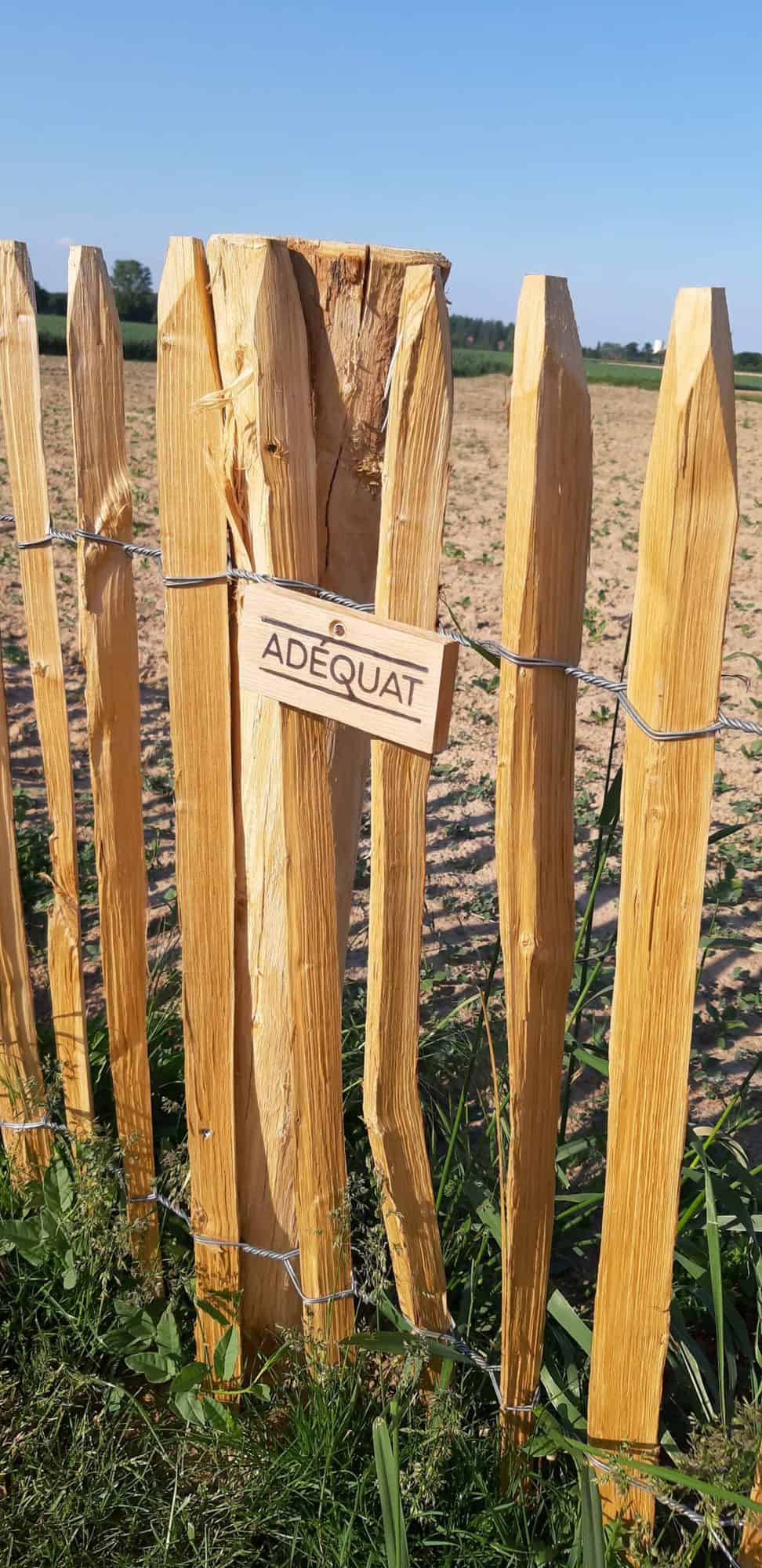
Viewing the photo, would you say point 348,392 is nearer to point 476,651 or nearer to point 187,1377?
point 476,651

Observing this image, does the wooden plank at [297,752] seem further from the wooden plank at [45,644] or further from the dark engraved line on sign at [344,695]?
the wooden plank at [45,644]

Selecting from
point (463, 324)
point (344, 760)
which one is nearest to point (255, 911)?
point (344, 760)

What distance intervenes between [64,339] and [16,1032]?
41381mm

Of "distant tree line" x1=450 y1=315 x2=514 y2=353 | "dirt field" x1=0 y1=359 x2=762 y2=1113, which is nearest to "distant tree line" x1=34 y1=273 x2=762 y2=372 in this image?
"distant tree line" x1=450 y1=315 x2=514 y2=353

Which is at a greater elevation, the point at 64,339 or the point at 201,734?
the point at 64,339

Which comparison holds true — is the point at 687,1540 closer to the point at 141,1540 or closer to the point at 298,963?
the point at 141,1540

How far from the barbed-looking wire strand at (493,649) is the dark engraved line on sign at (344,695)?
8cm

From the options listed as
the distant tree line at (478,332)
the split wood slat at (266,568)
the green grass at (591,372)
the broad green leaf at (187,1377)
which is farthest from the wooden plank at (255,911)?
the distant tree line at (478,332)

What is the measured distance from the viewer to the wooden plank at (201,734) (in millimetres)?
1563

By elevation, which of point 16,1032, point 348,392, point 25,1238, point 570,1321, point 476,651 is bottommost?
point 25,1238

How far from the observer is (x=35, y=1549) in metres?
1.69

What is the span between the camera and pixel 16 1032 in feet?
7.64

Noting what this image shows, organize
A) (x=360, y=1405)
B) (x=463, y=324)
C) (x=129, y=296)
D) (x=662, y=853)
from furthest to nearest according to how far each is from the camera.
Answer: (x=463, y=324) → (x=129, y=296) → (x=360, y=1405) → (x=662, y=853)

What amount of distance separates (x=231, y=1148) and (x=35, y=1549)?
0.66 meters
